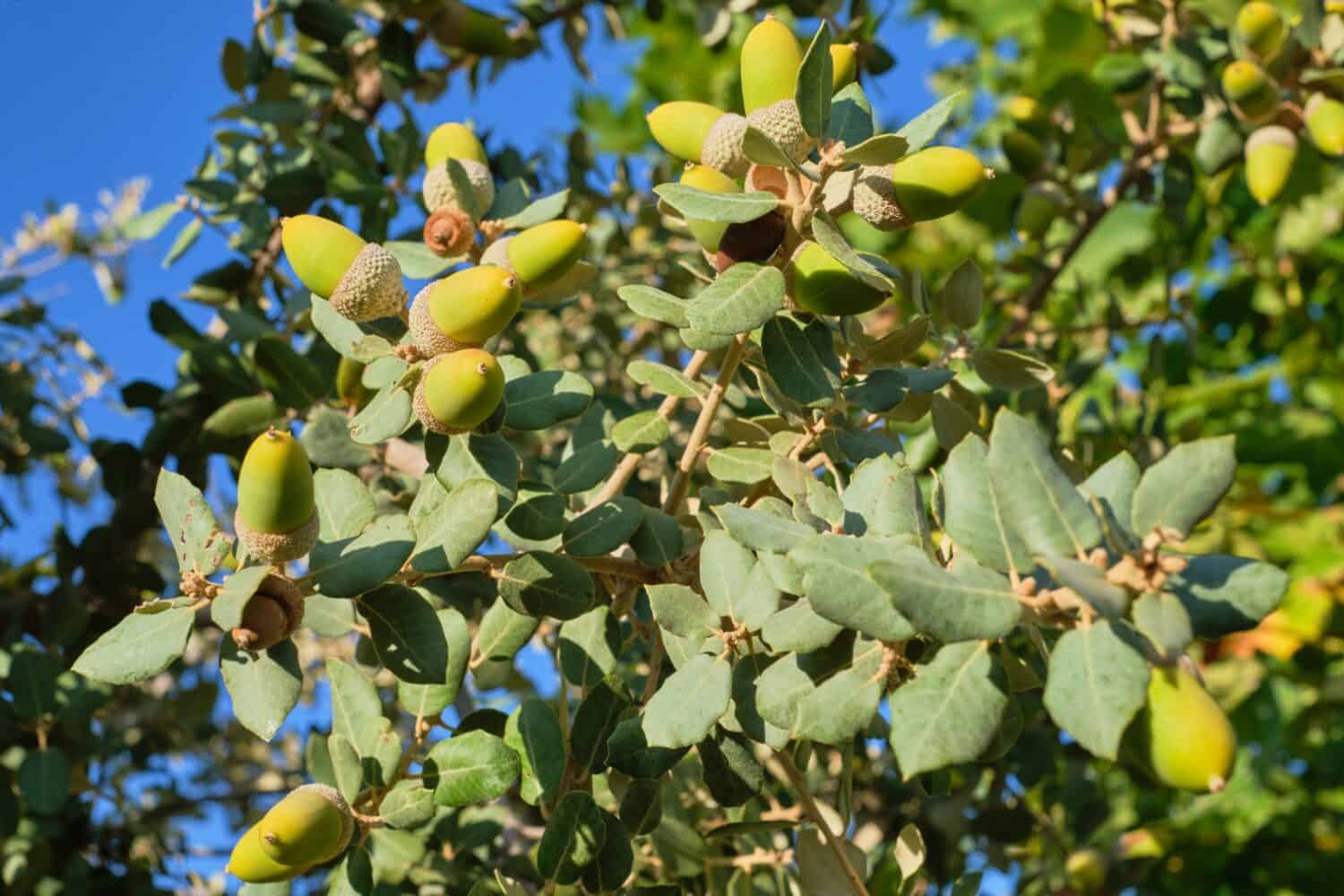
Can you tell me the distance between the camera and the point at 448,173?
54.9 inches

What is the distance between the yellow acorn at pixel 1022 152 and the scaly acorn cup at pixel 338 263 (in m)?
1.60

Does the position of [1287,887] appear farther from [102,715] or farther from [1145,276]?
[102,715]

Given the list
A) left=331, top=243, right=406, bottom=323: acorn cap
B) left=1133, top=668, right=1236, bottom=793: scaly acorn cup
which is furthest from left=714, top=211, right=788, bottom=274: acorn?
left=1133, top=668, right=1236, bottom=793: scaly acorn cup

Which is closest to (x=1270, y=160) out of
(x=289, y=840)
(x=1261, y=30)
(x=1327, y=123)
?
(x=1327, y=123)

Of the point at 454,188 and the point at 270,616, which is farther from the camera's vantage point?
the point at 454,188

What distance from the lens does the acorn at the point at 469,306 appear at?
3.69 ft

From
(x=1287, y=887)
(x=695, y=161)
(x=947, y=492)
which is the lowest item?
(x=1287, y=887)

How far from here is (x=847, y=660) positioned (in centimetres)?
105

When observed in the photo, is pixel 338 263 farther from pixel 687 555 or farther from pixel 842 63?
pixel 842 63

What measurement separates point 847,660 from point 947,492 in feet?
0.69

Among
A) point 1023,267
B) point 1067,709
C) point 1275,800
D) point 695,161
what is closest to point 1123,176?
point 1023,267

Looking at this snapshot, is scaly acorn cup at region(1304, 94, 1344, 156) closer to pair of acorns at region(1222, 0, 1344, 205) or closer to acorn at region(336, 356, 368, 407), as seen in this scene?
pair of acorns at region(1222, 0, 1344, 205)

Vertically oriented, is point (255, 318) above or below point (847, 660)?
above

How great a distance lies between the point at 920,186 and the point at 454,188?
1.94 ft
